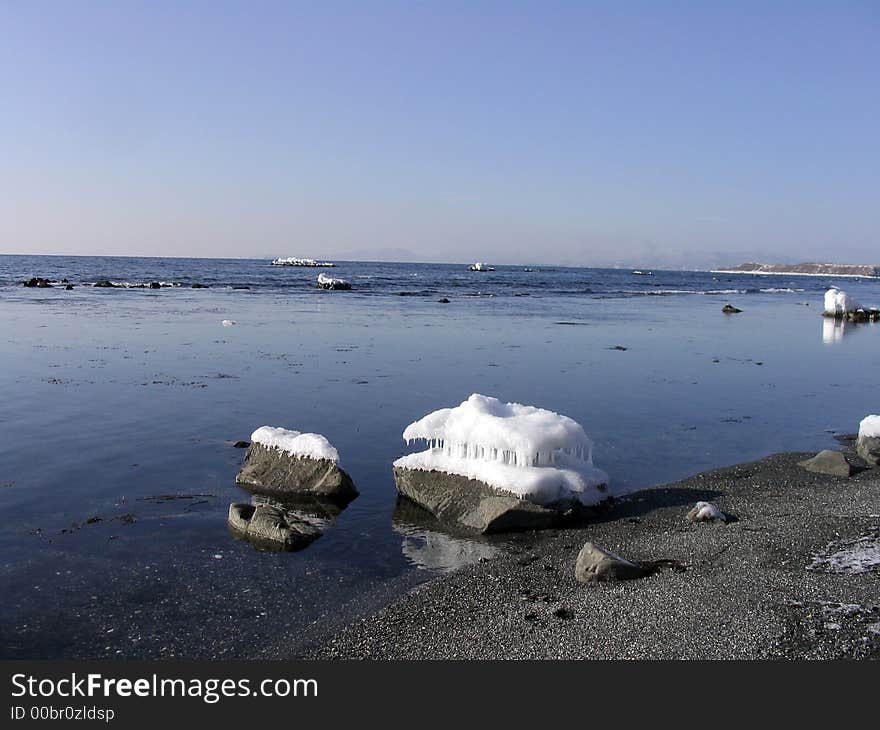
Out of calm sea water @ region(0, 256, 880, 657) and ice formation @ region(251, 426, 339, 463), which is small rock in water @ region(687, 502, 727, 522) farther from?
ice formation @ region(251, 426, 339, 463)

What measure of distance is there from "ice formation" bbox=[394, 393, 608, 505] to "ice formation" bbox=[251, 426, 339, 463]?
126cm

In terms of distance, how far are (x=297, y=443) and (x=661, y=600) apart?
701 cm

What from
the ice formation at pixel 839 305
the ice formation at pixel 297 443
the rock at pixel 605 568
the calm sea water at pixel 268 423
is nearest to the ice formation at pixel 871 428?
the calm sea water at pixel 268 423

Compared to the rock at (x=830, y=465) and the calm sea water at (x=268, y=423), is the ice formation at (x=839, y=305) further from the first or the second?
the rock at (x=830, y=465)

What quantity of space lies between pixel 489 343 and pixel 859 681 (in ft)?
88.1

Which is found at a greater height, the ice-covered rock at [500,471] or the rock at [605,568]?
the ice-covered rock at [500,471]

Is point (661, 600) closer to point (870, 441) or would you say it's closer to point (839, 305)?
point (870, 441)

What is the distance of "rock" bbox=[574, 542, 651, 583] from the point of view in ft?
28.5

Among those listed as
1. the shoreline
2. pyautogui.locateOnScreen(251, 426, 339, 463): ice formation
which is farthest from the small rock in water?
pyautogui.locateOnScreen(251, 426, 339, 463): ice formation

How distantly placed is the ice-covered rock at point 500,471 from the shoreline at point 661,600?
49 centimetres

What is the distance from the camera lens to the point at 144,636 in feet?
25.2

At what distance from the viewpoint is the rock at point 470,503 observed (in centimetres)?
1084

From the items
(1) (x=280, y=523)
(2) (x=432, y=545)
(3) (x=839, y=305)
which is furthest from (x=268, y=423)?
(3) (x=839, y=305)

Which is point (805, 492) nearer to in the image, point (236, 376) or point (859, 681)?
point (859, 681)
